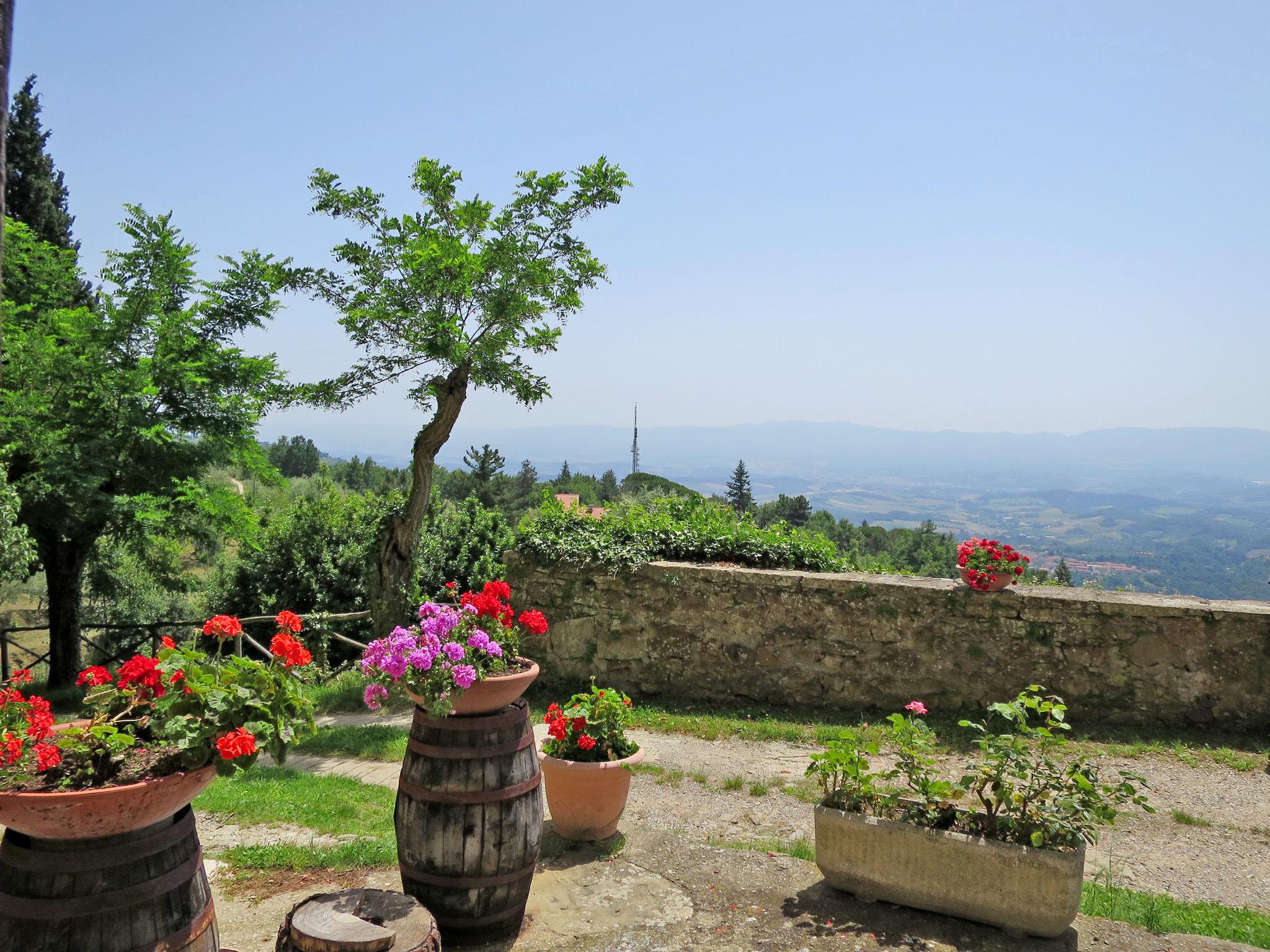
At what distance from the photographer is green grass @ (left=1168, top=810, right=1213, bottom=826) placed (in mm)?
5281

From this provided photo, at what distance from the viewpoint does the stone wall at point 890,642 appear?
697cm

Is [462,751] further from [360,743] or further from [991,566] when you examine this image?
[991,566]

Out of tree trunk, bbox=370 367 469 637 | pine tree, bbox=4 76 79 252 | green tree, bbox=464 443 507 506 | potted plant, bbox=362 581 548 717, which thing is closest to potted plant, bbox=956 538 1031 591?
potted plant, bbox=362 581 548 717

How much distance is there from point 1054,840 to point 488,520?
9666mm

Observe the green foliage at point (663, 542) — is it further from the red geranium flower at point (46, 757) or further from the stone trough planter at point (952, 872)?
the red geranium flower at point (46, 757)

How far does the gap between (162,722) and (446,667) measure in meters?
1.18

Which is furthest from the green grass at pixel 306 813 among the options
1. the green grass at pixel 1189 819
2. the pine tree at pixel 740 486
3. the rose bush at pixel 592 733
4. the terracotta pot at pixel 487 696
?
the pine tree at pixel 740 486

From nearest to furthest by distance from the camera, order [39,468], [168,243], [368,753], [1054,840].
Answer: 1. [1054,840]
2. [368,753]
3. [39,468]
4. [168,243]

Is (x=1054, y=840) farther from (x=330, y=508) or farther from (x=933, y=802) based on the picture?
(x=330, y=508)

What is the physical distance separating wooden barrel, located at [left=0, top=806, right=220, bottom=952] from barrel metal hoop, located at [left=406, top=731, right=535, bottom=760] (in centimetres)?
119

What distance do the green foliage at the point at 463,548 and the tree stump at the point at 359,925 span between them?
819 centimetres

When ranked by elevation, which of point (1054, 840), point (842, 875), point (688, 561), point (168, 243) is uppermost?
point (168, 243)

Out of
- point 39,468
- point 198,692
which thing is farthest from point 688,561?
point 39,468

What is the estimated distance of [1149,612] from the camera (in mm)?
7027
